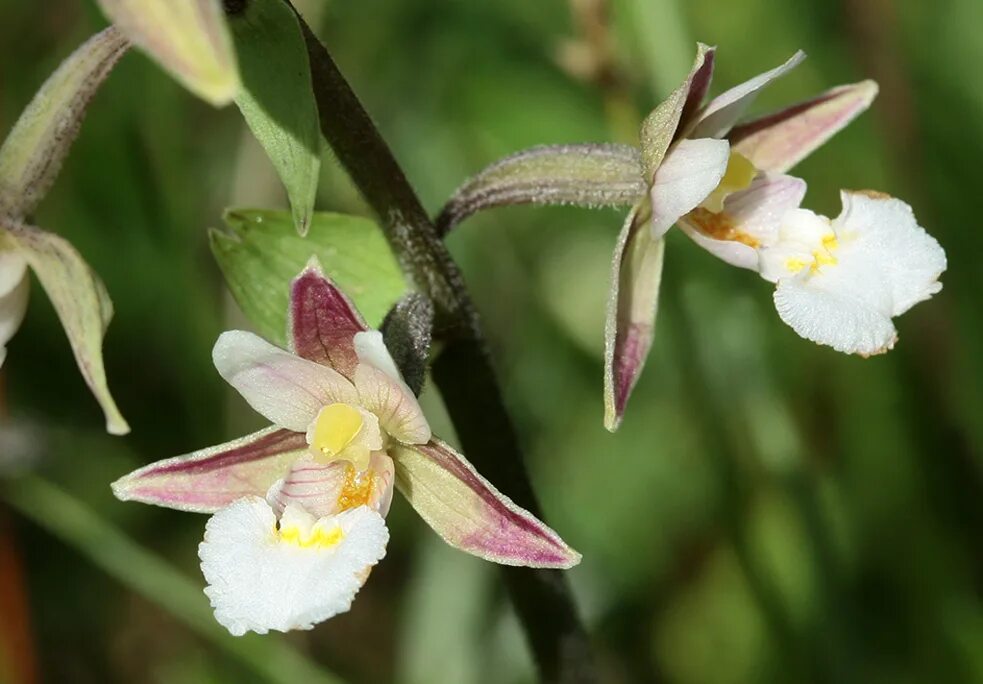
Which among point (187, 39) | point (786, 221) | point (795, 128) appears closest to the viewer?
point (187, 39)

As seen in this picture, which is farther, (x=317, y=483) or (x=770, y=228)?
(x=770, y=228)

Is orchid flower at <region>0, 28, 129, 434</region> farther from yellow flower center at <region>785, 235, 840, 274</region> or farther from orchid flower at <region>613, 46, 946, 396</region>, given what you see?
yellow flower center at <region>785, 235, 840, 274</region>

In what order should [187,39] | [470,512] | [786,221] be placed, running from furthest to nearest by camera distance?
[786,221] < [470,512] < [187,39]

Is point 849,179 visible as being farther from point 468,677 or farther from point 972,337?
point 468,677

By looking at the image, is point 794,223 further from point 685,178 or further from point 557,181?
point 557,181

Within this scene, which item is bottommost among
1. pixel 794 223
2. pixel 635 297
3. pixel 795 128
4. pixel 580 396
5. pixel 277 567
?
pixel 580 396

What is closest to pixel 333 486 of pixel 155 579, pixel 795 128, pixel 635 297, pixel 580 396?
pixel 635 297

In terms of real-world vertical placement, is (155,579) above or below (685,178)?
below
